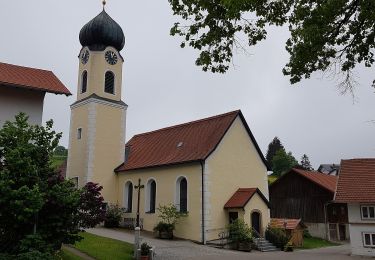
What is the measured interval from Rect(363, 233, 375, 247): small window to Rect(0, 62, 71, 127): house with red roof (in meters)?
19.6

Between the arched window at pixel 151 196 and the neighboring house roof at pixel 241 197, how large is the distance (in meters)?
5.93

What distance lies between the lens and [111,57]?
3316cm

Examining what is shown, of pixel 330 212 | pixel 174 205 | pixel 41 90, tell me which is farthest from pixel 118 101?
pixel 330 212

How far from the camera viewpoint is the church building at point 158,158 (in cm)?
2523

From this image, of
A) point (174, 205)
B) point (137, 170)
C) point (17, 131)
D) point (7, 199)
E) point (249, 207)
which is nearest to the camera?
point (7, 199)

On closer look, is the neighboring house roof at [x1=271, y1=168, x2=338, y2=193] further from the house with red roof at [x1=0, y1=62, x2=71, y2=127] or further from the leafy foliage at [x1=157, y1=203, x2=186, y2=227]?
the house with red roof at [x1=0, y1=62, x2=71, y2=127]

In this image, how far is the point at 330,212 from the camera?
3475 cm

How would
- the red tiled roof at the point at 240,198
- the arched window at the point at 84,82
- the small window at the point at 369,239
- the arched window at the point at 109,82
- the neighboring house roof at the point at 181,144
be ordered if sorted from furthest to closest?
1. the arched window at the point at 84,82
2. the arched window at the point at 109,82
3. the neighboring house roof at the point at 181,144
4. the red tiled roof at the point at 240,198
5. the small window at the point at 369,239

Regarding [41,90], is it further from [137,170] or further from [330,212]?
[330,212]

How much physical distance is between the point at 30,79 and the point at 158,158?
46.4ft

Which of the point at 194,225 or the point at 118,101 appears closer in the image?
the point at 194,225

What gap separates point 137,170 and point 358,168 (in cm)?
1555

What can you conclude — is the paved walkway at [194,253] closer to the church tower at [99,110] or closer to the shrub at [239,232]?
the shrub at [239,232]

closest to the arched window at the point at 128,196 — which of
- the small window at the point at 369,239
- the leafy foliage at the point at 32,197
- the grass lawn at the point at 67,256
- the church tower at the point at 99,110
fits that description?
the church tower at the point at 99,110
